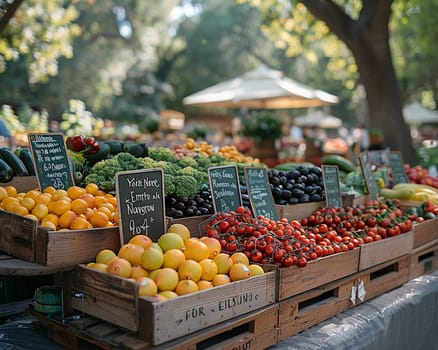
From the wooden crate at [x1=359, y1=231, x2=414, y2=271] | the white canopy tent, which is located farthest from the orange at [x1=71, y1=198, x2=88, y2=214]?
the white canopy tent

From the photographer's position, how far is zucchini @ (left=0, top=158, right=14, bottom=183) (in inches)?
136

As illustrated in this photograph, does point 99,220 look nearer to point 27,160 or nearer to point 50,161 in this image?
point 50,161

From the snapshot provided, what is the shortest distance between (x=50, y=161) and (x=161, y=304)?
1668 mm

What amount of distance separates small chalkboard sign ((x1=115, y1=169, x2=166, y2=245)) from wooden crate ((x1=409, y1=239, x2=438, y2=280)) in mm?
2310

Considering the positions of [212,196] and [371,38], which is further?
[371,38]

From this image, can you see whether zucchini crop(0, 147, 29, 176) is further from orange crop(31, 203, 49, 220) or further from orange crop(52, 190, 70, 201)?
orange crop(31, 203, 49, 220)

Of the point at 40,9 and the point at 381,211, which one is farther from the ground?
the point at 40,9

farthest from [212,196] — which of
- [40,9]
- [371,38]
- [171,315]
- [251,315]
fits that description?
[40,9]

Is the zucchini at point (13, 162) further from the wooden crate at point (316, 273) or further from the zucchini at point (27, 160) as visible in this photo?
the wooden crate at point (316, 273)

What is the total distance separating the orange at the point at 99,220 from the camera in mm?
2729

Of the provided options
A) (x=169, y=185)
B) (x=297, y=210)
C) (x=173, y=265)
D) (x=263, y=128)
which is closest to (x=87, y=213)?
(x=173, y=265)

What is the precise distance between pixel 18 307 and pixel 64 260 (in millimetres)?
1021

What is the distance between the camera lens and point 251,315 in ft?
8.13

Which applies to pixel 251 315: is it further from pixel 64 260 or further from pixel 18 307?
pixel 18 307
